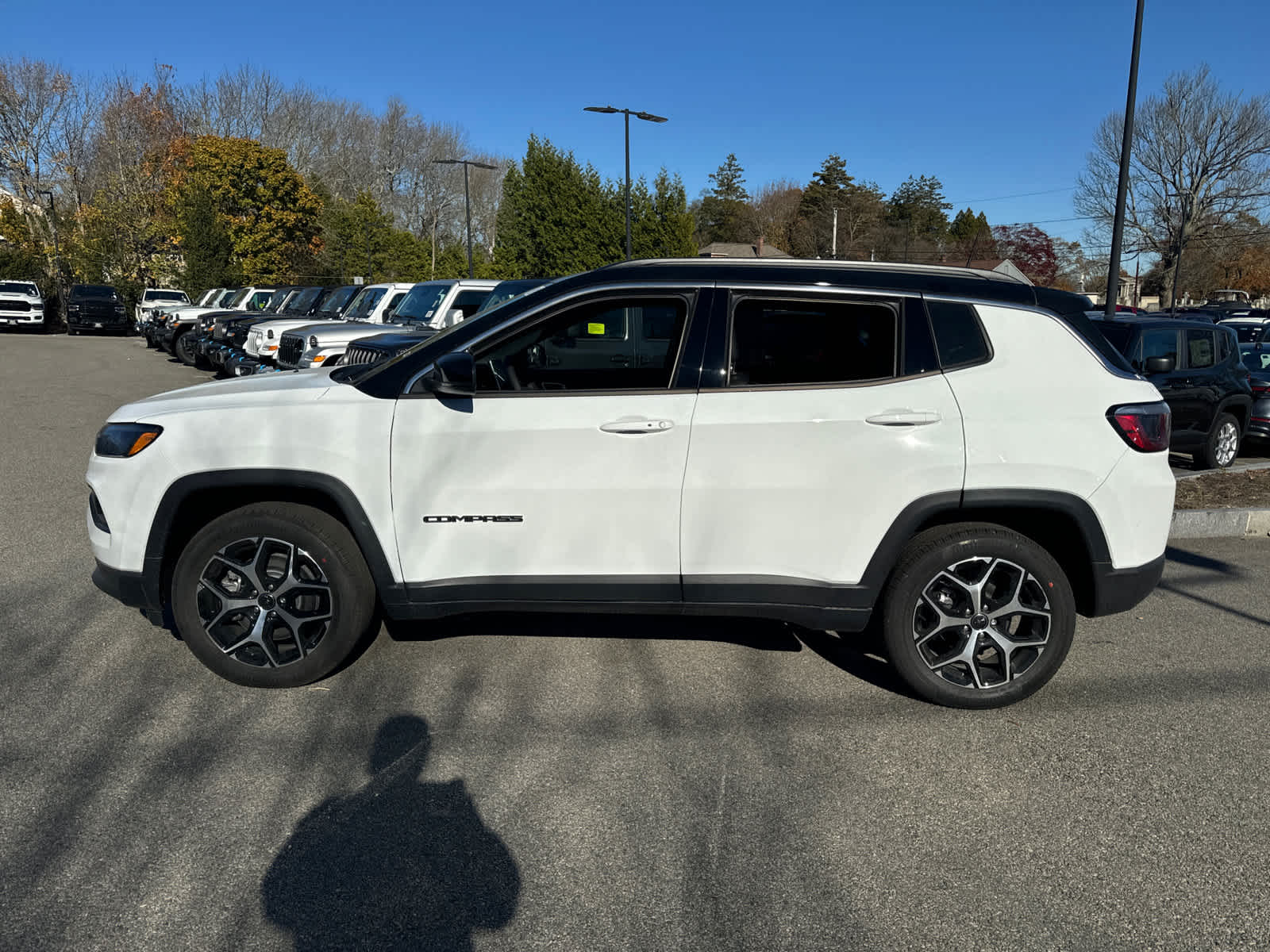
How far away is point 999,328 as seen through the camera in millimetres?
4023

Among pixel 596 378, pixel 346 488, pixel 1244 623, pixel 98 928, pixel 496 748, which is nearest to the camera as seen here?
pixel 98 928

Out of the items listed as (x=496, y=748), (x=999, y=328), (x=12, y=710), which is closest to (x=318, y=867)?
(x=496, y=748)

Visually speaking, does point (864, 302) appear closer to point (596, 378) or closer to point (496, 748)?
point (596, 378)

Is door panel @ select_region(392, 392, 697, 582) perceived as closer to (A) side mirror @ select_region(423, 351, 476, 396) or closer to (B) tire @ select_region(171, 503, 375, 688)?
(A) side mirror @ select_region(423, 351, 476, 396)

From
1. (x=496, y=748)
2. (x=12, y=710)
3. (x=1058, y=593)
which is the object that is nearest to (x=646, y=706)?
(x=496, y=748)

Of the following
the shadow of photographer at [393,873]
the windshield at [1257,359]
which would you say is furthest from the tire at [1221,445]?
the shadow of photographer at [393,873]

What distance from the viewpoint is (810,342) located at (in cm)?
402

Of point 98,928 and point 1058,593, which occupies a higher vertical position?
point 1058,593

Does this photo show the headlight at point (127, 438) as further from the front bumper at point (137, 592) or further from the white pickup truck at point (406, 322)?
the white pickup truck at point (406, 322)

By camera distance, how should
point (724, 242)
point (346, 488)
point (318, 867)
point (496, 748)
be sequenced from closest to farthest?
1. point (318, 867)
2. point (496, 748)
3. point (346, 488)
4. point (724, 242)

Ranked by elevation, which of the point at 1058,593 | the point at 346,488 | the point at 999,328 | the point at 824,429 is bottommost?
the point at 1058,593

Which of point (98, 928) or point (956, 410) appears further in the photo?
point (956, 410)

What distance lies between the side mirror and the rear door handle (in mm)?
1646

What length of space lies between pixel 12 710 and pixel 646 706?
2.68 meters
